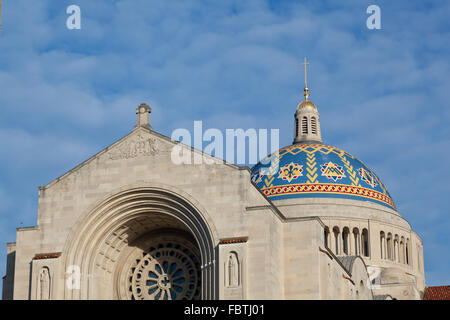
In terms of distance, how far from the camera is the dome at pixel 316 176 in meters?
55.8

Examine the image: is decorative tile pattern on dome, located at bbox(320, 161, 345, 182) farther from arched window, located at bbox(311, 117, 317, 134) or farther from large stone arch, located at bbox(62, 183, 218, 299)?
large stone arch, located at bbox(62, 183, 218, 299)

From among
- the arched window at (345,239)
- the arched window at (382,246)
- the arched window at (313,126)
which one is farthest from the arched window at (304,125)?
the arched window at (382,246)

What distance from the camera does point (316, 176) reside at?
56.2 metres

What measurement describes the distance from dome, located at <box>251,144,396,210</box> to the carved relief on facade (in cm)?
1568

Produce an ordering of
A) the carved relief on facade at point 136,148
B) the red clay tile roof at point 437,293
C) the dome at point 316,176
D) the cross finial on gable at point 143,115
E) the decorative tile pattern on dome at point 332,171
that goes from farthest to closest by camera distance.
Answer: the decorative tile pattern on dome at point 332,171 → the dome at point 316,176 → the red clay tile roof at point 437,293 → the cross finial on gable at point 143,115 → the carved relief on facade at point 136,148

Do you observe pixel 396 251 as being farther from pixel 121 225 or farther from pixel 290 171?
pixel 121 225

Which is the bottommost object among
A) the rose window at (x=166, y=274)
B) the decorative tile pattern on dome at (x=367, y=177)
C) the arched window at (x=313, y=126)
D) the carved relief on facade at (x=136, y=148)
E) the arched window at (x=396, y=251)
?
the rose window at (x=166, y=274)

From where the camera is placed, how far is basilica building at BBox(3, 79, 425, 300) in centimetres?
3872

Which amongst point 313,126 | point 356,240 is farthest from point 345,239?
point 313,126

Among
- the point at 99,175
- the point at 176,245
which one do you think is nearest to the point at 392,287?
the point at 176,245

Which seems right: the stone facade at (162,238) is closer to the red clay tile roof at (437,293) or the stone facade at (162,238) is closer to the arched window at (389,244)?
the arched window at (389,244)

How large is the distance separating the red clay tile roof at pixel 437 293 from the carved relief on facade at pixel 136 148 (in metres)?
20.7
